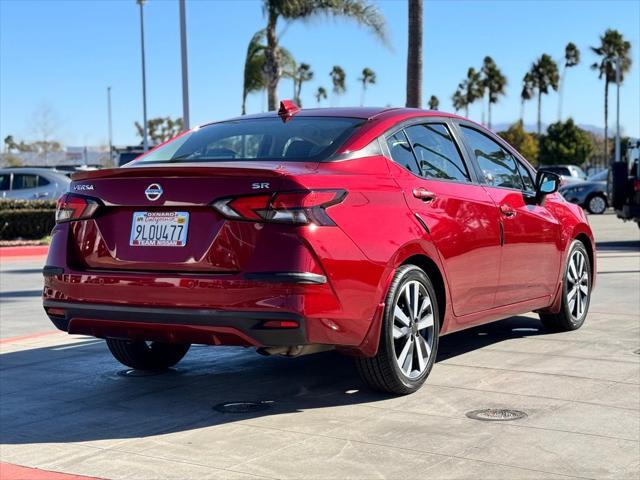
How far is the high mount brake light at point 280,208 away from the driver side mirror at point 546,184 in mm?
2854

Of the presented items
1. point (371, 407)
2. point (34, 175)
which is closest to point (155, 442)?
point (371, 407)

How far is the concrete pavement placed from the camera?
4.53m

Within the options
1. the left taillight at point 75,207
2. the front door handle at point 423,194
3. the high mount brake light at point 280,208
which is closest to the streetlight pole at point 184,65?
the left taillight at point 75,207

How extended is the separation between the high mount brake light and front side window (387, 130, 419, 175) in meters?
1.01

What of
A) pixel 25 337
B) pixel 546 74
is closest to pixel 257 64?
pixel 25 337

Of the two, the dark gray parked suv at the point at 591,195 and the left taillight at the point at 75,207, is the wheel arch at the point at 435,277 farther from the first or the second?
the dark gray parked suv at the point at 591,195

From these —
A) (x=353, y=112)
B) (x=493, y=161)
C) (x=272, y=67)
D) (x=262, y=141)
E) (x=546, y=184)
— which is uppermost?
(x=272, y=67)

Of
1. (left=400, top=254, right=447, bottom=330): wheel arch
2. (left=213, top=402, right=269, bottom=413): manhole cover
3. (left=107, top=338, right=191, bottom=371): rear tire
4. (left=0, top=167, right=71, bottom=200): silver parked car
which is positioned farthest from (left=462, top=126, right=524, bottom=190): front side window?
(left=0, top=167, right=71, bottom=200): silver parked car

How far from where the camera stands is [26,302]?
36.7ft

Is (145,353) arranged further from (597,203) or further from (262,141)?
(597,203)

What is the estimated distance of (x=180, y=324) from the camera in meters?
5.18

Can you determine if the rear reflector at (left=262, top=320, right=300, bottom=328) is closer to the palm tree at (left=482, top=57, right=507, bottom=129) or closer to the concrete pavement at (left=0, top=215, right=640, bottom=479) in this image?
the concrete pavement at (left=0, top=215, right=640, bottom=479)

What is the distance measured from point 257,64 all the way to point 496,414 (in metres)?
25.7

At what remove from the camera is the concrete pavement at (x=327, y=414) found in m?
4.53
